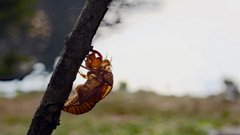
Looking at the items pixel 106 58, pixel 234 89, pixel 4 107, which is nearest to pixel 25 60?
pixel 4 107

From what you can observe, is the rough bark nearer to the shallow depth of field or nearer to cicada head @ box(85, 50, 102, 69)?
cicada head @ box(85, 50, 102, 69)

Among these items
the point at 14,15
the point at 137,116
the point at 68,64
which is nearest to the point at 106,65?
the point at 68,64

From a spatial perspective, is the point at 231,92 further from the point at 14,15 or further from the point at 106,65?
the point at 106,65

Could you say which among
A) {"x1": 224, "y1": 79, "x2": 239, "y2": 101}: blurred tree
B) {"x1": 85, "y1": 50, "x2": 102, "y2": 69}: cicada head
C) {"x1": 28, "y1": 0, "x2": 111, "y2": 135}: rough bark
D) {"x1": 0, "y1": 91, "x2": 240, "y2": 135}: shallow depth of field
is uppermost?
{"x1": 224, "y1": 79, "x2": 239, "y2": 101}: blurred tree

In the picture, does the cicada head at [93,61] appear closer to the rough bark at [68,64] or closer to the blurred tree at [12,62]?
the rough bark at [68,64]

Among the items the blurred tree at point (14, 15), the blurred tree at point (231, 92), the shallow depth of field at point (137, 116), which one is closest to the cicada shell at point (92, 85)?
the blurred tree at point (14, 15)

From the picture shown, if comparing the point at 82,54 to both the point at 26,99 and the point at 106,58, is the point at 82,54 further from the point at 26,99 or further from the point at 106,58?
the point at 26,99

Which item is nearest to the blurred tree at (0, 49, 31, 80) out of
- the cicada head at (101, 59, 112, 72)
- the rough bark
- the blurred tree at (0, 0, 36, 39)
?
the blurred tree at (0, 0, 36, 39)
